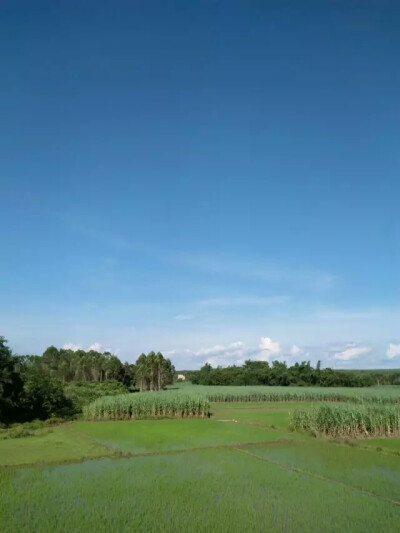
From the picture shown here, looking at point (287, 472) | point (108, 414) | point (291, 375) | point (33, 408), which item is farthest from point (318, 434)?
point (291, 375)

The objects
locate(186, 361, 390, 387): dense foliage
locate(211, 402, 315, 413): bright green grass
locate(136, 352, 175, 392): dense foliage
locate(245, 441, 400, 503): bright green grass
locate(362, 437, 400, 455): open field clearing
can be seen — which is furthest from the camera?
locate(186, 361, 390, 387): dense foliage

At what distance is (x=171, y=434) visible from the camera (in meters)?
23.3

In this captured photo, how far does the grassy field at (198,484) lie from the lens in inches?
364

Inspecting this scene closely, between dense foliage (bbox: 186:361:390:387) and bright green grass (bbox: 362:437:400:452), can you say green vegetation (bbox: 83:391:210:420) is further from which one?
dense foliage (bbox: 186:361:390:387)

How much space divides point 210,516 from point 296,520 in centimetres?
189

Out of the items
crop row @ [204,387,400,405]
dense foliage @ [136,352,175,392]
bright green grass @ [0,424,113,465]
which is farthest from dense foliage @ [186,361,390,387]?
bright green grass @ [0,424,113,465]

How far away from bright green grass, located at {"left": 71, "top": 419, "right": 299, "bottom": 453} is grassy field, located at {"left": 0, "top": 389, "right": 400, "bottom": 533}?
0.21 metres

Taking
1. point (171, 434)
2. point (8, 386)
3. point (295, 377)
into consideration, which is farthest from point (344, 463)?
point (295, 377)

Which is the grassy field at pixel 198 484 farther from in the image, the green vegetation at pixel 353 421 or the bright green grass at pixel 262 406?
the bright green grass at pixel 262 406

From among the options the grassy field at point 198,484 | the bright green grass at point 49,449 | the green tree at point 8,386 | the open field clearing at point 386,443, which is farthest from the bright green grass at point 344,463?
the green tree at point 8,386

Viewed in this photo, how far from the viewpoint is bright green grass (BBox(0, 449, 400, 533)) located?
8.99 m

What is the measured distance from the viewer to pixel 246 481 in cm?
1273

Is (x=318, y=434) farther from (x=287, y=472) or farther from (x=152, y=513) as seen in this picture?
(x=152, y=513)

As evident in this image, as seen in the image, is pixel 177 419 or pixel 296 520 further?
pixel 177 419
